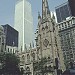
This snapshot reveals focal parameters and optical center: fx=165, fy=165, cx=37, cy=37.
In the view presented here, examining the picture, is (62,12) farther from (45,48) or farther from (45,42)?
(45,48)

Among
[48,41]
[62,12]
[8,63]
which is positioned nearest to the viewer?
[8,63]

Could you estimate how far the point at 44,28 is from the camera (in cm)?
8512

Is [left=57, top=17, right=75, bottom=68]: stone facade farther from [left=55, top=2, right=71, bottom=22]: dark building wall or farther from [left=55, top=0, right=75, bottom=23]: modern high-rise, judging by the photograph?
[left=55, top=2, right=71, bottom=22]: dark building wall

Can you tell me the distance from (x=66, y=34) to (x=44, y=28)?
1205 inches

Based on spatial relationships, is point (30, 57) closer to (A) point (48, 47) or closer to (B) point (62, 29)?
(A) point (48, 47)

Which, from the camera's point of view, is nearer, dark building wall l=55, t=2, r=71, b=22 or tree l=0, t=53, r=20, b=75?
tree l=0, t=53, r=20, b=75

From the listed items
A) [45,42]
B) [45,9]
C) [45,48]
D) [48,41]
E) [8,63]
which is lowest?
[8,63]

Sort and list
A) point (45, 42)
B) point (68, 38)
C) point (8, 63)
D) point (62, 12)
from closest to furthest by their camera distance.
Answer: point (8, 63), point (45, 42), point (68, 38), point (62, 12)

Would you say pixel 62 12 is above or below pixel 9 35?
above

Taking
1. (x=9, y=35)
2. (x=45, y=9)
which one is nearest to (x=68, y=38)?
(x=45, y=9)

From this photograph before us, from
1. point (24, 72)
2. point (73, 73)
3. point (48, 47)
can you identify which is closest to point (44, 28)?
point (48, 47)

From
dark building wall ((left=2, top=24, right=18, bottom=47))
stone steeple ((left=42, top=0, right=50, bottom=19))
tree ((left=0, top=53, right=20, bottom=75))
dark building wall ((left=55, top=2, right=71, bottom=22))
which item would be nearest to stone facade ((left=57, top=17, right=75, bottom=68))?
dark building wall ((left=55, top=2, right=71, bottom=22))

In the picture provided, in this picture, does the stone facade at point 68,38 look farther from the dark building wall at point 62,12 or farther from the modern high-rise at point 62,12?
the dark building wall at point 62,12

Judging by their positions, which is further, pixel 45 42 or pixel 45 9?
pixel 45 9
